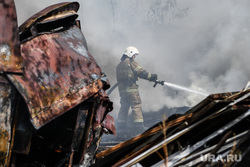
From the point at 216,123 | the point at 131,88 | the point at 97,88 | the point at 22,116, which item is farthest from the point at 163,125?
the point at 131,88

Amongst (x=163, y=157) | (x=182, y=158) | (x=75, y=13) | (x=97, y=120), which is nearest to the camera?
(x=182, y=158)

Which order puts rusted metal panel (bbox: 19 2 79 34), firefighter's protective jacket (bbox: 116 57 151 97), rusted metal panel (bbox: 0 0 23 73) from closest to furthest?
rusted metal panel (bbox: 0 0 23 73), rusted metal panel (bbox: 19 2 79 34), firefighter's protective jacket (bbox: 116 57 151 97)

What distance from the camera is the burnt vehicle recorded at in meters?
1.54

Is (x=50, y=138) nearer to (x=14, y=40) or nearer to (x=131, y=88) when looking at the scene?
(x=14, y=40)

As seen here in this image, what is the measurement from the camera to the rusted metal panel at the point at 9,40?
153 centimetres

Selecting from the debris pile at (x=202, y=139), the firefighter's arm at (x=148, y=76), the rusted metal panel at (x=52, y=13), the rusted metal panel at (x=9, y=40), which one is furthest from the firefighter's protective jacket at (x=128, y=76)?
the debris pile at (x=202, y=139)

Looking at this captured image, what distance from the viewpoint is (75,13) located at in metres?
2.36

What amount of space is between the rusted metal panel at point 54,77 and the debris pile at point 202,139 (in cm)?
65

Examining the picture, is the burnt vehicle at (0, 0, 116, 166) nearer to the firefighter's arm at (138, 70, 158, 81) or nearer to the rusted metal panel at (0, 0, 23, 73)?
the rusted metal panel at (0, 0, 23, 73)

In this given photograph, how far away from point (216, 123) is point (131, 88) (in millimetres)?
11281

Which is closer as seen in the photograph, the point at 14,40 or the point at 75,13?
the point at 14,40

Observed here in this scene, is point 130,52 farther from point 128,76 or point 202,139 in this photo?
point 202,139

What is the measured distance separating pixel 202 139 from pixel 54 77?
4.06 ft

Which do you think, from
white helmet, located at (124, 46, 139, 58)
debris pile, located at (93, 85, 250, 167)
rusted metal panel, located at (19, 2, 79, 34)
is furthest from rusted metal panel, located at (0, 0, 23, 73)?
white helmet, located at (124, 46, 139, 58)
